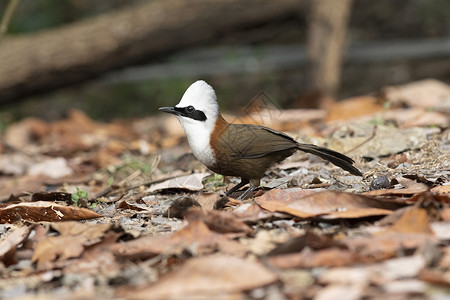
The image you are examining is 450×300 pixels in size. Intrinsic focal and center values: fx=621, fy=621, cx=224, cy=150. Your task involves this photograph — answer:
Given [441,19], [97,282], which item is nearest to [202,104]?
[97,282]

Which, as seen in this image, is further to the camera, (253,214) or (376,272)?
(253,214)

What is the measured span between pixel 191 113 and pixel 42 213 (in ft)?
3.09

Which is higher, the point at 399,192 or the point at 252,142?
the point at 252,142

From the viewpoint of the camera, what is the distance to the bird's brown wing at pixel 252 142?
11.1 ft

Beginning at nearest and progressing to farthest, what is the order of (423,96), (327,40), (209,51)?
(423,96), (327,40), (209,51)

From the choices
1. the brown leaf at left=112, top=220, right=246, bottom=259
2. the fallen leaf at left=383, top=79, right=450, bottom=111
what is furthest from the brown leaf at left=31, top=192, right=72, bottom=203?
the fallen leaf at left=383, top=79, right=450, bottom=111

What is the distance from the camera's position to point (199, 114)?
3348 millimetres

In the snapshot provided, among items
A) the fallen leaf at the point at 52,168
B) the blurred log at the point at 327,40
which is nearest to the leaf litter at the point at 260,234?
the fallen leaf at the point at 52,168

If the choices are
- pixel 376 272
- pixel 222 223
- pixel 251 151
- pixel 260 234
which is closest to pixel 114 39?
pixel 251 151


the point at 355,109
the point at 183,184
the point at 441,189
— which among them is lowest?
the point at 355,109

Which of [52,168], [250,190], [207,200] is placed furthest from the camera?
[52,168]

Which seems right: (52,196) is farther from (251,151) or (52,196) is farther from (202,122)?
(251,151)

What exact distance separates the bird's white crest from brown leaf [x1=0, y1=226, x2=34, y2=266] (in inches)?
38.8

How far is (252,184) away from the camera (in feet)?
11.5
